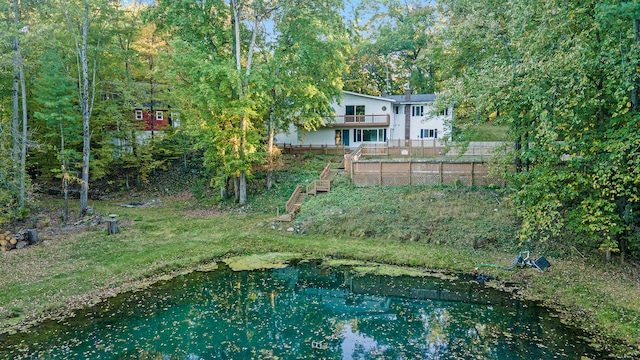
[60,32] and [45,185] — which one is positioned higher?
[60,32]

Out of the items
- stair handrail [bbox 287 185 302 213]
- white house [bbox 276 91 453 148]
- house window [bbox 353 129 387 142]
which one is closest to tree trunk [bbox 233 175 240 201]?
stair handrail [bbox 287 185 302 213]

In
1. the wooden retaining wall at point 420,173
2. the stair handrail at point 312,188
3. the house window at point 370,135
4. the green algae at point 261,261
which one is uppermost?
the house window at point 370,135

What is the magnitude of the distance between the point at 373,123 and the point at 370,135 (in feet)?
5.22

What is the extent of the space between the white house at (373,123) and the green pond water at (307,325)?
22.8 metres

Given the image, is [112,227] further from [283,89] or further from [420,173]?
[420,173]

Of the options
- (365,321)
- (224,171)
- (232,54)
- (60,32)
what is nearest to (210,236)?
(224,171)

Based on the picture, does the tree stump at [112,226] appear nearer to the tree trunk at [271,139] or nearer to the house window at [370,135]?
the tree trunk at [271,139]

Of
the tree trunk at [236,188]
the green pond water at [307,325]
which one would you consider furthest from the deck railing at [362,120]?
the green pond water at [307,325]

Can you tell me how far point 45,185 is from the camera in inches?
1079

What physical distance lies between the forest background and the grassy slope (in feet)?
4.91

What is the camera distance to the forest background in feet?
35.5

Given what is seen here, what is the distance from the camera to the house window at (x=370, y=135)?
113ft

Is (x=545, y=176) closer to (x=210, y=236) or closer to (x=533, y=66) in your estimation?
(x=533, y=66)

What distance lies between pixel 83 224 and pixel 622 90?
21.4m
